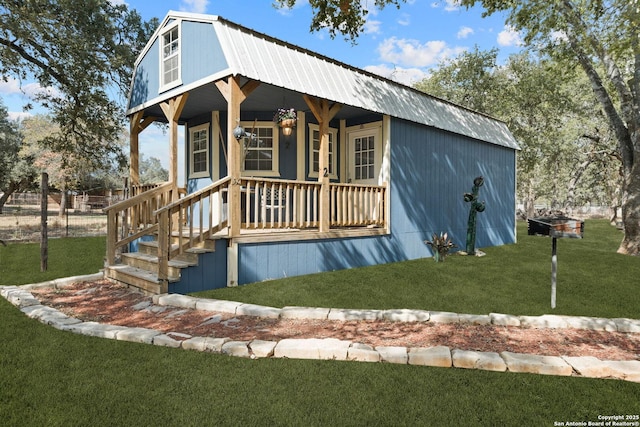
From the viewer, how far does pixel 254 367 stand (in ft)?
9.52

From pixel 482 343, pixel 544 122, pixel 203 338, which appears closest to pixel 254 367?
pixel 203 338

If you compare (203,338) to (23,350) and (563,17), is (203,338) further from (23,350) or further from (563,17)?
(563,17)

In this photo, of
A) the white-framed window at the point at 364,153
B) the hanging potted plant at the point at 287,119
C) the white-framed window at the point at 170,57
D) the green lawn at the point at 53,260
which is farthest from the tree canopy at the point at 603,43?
the green lawn at the point at 53,260

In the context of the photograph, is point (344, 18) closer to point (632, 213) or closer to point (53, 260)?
point (53, 260)

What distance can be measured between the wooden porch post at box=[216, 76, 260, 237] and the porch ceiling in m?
1.09

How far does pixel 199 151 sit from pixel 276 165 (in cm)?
199

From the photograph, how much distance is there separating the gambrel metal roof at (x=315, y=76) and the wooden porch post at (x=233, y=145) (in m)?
0.20

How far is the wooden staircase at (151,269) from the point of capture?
17.3ft

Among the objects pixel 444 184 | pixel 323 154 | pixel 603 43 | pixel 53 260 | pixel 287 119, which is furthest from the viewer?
pixel 603 43

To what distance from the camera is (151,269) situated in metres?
5.98

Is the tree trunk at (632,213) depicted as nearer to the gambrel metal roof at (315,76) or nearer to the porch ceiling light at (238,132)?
the gambrel metal roof at (315,76)

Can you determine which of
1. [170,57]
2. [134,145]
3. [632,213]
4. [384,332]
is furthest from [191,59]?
[632,213]

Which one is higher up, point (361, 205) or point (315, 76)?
point (315, 76)

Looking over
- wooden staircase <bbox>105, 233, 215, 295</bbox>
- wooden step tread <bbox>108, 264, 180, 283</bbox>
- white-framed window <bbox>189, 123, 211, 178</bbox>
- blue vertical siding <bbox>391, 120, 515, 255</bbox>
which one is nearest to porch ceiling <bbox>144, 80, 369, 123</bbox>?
white-framed window <bbox>189, 123, 211, 178</bbox>
